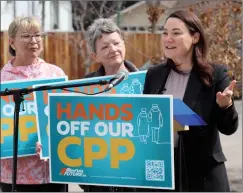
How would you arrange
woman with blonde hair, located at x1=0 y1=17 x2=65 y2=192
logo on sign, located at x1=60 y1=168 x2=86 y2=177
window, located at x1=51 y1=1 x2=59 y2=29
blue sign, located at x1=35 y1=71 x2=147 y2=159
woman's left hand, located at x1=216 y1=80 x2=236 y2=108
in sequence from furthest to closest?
window, located at x1=51 y1=1 x2=59 y2=29 → woman with blonde hair, located at x1=0 y1=17 x2=65 y2=192 → blue sign, located at x1=35 y1=71 x2=147 y2=159 → logo on sign, located at x1=60 y1=168 x2=86 y2=177 → woman's left hand, located at x1=216 y1=80 x2=236 y2=108

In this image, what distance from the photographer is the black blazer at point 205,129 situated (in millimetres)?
2598

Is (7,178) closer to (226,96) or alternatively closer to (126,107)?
(126,107)

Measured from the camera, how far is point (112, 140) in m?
2.80

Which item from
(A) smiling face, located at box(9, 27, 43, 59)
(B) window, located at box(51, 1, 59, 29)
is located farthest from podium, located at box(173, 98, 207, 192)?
(B) window, located at box(51, 1, 59, 29)

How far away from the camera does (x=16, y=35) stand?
349cm

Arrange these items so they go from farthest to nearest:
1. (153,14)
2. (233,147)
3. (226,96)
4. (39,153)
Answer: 1. (233,147)
2. (153,14)
3. (39,153)
4. (226,96)

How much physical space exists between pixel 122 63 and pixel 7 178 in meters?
1.04

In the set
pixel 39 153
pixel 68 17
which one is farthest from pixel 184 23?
pixel 68 17

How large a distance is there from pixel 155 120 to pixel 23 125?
3.67 ft

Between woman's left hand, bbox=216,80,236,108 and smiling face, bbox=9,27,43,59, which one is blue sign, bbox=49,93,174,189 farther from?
smiling face, bbox=9,27,43,59

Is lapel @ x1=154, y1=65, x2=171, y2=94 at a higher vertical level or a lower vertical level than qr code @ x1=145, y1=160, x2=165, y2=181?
higher

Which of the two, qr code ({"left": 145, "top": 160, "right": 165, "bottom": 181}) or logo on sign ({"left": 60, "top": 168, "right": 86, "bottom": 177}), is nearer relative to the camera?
qr code ({"left": 145, "top": 160, "right": 165, "bottom": 181})

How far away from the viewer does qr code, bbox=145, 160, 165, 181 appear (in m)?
2.67

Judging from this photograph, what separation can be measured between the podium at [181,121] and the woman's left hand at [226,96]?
13 cm
